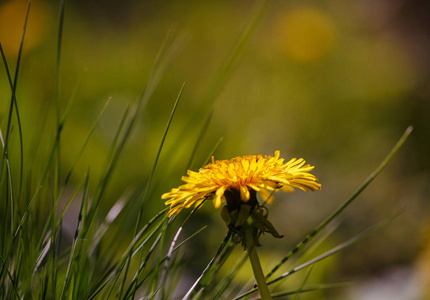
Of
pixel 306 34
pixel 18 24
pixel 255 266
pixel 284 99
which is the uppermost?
pixel 18 24

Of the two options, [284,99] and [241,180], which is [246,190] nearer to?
[241,180]

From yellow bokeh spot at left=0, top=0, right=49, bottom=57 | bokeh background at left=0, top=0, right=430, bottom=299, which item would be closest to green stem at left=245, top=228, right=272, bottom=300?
bokeh background at left=0, top=0, right=430, bottom=299

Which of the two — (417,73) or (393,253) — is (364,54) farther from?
(393,253)

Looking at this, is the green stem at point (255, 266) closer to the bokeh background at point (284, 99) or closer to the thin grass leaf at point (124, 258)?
the thin grass leaf at point (124, 258)

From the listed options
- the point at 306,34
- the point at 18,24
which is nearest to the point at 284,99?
the point at 306,34

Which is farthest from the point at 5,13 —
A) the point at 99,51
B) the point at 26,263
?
the point at 26,263

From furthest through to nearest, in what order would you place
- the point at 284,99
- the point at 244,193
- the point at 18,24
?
the point at 18,24 → the point at 284,99 → the point at 244,193

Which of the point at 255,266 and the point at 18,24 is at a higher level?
the point at 18,24
